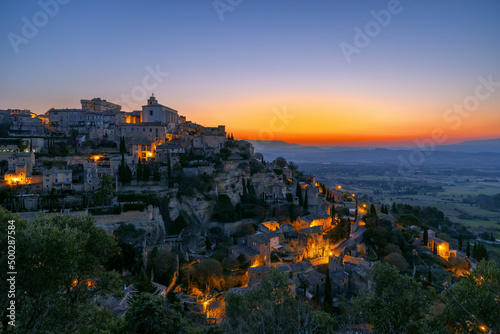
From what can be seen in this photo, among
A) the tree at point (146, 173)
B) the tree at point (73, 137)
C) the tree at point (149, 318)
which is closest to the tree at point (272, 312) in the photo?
the tree at point (149, 318)

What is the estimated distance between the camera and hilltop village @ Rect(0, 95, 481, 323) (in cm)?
2303

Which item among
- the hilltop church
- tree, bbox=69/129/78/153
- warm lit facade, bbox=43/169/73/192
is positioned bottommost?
warm lit facade, bbox=43/169/73/192

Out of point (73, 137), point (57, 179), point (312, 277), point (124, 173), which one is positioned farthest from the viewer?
point (73, 137)

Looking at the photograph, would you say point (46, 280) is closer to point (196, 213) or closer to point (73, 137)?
point (196, 213)

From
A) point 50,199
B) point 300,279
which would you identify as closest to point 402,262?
point 300,279

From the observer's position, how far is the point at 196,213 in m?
30.5

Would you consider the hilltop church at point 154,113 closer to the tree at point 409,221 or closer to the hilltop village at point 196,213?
the hilltop village at point 196,213

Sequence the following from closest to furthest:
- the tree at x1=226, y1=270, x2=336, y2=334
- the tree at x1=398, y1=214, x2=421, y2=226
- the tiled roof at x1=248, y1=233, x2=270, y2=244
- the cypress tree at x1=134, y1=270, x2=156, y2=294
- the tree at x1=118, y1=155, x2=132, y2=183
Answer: the tree at x1=226, y1=270, x2=336, y2=334
the cypress tree at x1=134, y1=270, x2=156, y2=294
the tiled roof at x1=248, y1=233, x2=270, y2=244
the tree at x1=118, y1=155, x2=132, y2=183
the tree at x1=398, y1=214, x2=421, y2=226

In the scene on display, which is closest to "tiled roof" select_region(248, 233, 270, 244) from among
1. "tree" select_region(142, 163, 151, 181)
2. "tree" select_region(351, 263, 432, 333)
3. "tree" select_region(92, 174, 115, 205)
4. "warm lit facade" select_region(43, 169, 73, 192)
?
"tree" select_region(142, 163, 151, 181)

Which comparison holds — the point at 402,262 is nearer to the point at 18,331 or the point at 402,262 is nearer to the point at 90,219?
the point at 90,219

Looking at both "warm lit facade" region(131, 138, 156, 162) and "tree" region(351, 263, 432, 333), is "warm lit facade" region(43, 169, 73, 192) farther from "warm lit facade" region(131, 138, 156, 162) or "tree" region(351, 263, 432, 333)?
"tree" region(351, 263, 432, 333)

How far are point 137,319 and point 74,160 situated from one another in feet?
85.7

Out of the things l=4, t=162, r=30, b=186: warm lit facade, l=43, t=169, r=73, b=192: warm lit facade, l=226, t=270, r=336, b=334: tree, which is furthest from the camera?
l=43, t=169, r=73, b=192: warm lit facade

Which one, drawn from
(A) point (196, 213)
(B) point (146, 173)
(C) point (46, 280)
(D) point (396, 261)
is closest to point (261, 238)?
(A) point (196, 213)
